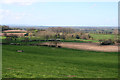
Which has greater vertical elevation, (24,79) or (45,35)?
(45,35)

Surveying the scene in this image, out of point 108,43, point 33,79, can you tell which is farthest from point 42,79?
point 108,43

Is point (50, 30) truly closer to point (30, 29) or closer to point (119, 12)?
point (30, 29)

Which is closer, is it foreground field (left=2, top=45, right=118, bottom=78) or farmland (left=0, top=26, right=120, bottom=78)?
foreground field (left=2, top=45, right=118, bottom=78)

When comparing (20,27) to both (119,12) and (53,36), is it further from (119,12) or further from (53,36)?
(119,12)

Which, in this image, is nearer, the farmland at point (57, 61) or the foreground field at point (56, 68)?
the foreground field at point (56, 68)

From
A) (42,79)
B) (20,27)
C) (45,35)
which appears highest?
(20,27)

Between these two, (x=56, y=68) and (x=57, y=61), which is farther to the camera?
(x=57, y=61)

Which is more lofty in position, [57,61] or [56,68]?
[56,68]

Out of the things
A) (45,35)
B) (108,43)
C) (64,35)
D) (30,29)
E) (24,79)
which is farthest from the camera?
(30,29)

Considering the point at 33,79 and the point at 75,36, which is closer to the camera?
the point at 33,79

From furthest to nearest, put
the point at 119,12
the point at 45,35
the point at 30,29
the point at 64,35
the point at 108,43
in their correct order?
the point at 30,29, the point at 64,35, the point at 45,35, the point at 108,43, the point at 119,12

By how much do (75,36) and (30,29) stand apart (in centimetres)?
4196

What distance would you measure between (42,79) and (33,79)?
78 centimetres

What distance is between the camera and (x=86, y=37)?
116 metres
